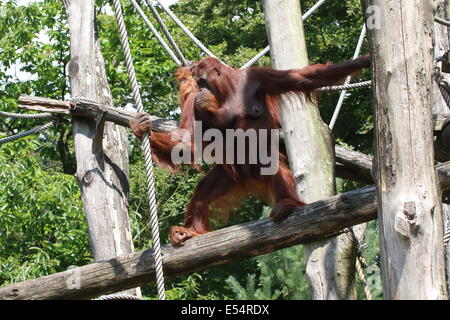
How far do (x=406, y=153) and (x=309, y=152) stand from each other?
1.55 m

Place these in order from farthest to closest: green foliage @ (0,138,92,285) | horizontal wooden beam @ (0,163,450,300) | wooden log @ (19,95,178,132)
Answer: green foliage @ (0,138,92,285)
wooden log @ (19,95,178,132)
horizontal wooden beam @ (0,163,450,300)

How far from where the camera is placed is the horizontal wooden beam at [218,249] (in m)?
3.29

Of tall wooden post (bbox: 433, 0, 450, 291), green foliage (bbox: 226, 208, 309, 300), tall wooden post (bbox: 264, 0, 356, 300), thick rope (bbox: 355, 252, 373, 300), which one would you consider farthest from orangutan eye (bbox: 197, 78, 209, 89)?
green foliage (bbox: 226, 208, 309, 300)

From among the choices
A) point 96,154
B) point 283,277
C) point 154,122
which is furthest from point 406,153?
point 283,277

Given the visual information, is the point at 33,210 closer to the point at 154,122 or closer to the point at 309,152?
the point at 154,122

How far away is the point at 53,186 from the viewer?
8.80 metres

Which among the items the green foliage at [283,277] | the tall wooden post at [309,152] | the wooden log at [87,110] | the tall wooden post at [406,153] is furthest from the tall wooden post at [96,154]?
the green foliage at [283,277]

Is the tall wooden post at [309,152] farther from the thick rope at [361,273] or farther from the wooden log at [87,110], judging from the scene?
the wooden log at [87,110]

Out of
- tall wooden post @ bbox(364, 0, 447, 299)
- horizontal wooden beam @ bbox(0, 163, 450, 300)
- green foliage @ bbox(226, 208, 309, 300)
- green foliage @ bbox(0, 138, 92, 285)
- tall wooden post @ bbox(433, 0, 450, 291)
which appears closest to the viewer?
tall wooden post @ bbox(364, 0, 447, 299)

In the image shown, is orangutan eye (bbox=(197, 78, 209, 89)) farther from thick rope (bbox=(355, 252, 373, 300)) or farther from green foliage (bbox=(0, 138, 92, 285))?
green foliage (bbox=(0, 138, 92, 285))

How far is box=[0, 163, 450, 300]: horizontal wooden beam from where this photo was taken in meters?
3.29

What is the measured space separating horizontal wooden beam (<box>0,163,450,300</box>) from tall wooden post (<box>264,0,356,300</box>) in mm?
329

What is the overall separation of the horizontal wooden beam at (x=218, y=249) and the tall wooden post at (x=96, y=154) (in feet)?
2.24

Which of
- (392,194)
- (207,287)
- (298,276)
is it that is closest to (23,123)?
(207,287)
